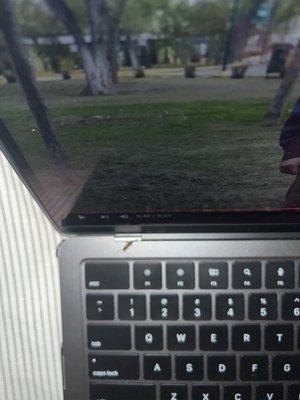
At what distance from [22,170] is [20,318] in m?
0.13

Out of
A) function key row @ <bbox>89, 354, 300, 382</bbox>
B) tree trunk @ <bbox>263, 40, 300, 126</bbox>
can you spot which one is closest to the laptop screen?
tree trunk @ <bbox>263, 40, 300, 126</bbox>

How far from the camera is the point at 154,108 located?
38cm

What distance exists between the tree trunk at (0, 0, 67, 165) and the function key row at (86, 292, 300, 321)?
11cm

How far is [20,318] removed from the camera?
0.47m

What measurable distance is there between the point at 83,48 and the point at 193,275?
0.18 metres

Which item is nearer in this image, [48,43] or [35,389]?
[48,43]

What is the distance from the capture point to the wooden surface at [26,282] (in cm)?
47

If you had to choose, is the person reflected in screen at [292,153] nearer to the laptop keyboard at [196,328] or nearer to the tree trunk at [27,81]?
the laptop keyboard at [196,328]

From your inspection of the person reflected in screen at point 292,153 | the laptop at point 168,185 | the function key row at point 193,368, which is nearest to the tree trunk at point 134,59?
the laptop at point 168,185

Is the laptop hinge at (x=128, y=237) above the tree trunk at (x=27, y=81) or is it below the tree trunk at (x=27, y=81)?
below

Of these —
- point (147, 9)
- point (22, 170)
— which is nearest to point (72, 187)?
point (22, 170)

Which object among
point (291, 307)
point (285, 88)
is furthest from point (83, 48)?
point (291, 307)

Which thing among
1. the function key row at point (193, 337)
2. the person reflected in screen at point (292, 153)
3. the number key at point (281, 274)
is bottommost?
the function key row at point (193, 337)

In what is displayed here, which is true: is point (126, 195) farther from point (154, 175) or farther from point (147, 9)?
point (147, 9)
